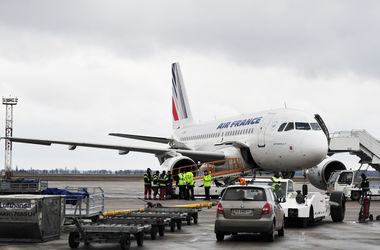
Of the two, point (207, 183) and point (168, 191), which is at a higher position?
point (207, 183)

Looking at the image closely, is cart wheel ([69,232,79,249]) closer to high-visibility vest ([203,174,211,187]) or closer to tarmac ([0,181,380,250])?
tarmac ([0,181,380,250])

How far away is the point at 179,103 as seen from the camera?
5212 centimetres

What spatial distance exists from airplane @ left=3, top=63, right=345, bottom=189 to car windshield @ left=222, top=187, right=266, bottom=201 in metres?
14.6

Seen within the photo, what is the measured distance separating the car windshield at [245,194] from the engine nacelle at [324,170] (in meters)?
19.8

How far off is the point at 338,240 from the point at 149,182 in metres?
18.7

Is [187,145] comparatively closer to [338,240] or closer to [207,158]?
[207,158]

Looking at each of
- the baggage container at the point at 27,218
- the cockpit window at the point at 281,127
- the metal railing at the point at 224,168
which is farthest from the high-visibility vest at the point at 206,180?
the baggage container at the point at 27,218

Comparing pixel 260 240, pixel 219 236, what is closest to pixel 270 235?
pixel 260 240

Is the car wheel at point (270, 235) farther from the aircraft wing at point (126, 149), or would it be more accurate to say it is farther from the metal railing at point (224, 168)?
the aircraft wing at point (126, 149)

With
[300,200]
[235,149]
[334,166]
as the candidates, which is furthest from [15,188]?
[334,166]

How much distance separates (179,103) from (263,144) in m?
21.7

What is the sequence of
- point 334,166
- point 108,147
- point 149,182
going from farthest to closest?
1. point 108,147
2. point 334,166
3. point 149,182

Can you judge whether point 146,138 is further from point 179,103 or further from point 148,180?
point 148,180

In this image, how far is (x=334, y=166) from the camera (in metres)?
34.3
